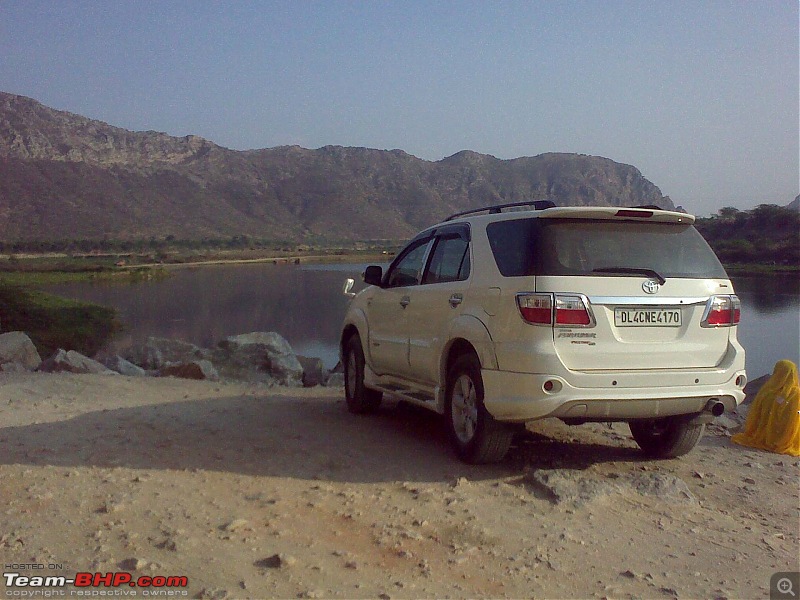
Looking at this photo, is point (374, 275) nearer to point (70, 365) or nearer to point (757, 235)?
point (70, 365)

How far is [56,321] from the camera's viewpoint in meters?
27.5

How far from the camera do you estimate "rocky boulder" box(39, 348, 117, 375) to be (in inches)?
496

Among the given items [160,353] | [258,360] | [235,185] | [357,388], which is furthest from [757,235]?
[235,185]

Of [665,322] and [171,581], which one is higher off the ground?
[665,322]

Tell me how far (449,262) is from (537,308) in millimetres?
1428

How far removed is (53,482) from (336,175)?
416 ft

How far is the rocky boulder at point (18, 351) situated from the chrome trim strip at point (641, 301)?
428 inches

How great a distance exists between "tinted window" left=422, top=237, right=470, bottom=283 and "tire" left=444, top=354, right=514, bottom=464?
2.36 feet

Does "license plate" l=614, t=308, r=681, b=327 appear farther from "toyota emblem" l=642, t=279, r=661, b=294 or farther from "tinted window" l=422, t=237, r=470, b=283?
"tinted window" l=422, t=237, r=470, b=283

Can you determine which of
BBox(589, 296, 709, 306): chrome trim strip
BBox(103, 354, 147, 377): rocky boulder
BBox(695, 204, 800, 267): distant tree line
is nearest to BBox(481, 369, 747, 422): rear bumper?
BBox(589, 296, 709, 306): chrome trim strip

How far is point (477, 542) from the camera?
15.0 ft

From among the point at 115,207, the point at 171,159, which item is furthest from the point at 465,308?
the point at 171,159

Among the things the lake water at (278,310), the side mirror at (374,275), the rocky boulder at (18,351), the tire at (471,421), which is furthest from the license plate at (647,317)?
the rocky boulder at (18,351)

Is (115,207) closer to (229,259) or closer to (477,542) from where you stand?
(229,259)
